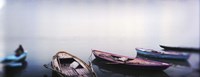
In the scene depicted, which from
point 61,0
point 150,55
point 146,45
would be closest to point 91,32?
point 146,45

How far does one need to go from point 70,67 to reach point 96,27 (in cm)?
400

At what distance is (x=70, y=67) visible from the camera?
446cm

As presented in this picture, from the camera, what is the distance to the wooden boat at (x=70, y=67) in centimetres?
396

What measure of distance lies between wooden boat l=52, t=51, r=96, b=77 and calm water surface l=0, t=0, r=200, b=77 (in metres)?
0.37

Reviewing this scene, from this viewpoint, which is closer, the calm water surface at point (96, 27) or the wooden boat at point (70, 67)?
the calm water surface at point (96, 27)

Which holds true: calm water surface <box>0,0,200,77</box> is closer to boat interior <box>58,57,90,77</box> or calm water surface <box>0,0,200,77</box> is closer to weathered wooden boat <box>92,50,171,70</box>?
weathered wooden boat <box>92,50,171,70</box>

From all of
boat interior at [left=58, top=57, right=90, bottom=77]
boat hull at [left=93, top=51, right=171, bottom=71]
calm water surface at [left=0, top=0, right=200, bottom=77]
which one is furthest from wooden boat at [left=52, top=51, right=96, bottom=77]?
boat hull at [left=93, top=51, right=171, bottom=71]

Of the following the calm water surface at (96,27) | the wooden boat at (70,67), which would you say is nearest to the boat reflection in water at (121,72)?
the calm water surface at (96,27)

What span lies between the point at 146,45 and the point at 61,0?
203 inches

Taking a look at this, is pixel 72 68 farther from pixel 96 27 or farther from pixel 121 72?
pixel 96 27

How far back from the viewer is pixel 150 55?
21.0 feet

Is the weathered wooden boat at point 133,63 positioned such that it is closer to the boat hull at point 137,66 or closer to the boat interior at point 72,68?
the boat hull at point 137,66

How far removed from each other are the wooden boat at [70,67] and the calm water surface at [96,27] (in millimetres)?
369

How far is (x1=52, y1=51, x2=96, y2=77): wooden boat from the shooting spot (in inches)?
156
